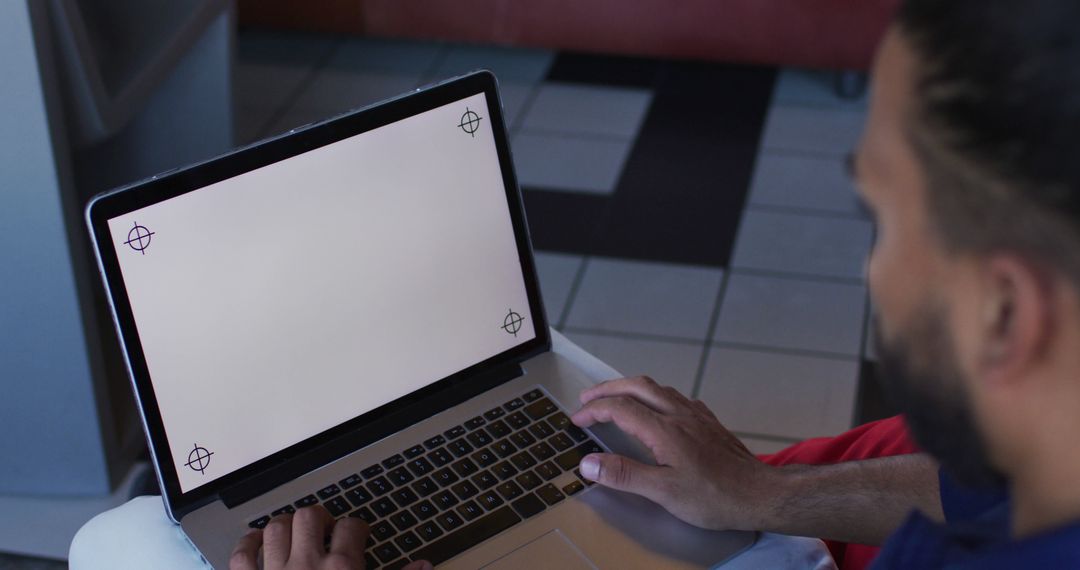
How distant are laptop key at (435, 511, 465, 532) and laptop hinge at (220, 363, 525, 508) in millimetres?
113

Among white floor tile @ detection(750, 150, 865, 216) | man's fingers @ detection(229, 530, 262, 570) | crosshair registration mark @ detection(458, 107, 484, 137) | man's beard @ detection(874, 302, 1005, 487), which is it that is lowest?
white floor tile @ detection(750, 150, 865, 216)

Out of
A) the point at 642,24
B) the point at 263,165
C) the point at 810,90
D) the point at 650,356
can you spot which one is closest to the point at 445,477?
the point at 263,165

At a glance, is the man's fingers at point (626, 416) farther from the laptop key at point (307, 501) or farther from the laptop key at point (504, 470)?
the laptop key at point (307, 501)

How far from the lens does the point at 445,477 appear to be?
1000mm

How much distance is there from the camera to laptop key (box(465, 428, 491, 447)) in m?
1.03

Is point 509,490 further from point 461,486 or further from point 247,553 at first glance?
point 247,553

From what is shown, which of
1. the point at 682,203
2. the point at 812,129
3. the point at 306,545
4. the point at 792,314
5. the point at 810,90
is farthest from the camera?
the point at 810,90

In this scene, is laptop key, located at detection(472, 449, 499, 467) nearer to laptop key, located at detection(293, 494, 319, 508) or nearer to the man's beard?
laptop key, located at detection(293, 494, 319, 508)

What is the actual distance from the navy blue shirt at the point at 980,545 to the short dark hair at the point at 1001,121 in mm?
145

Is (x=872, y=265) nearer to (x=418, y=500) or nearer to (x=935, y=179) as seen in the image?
(x=935, y=179)

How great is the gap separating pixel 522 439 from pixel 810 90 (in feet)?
7.77

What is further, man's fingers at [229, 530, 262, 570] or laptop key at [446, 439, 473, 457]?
laptop key at [446, 439, 473, 457]

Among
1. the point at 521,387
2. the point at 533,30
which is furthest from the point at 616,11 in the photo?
the point at 521,387

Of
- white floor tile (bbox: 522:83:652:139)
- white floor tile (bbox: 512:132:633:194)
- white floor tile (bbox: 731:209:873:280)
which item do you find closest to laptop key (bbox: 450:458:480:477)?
white floor tile (bbox: 731:209:873:280)
